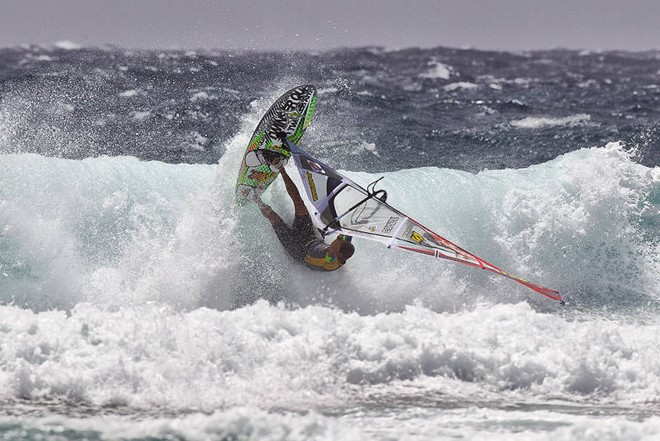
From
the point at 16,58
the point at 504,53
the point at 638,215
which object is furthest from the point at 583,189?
the point at 504,53

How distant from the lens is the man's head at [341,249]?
1023cm

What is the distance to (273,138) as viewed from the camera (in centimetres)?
1166

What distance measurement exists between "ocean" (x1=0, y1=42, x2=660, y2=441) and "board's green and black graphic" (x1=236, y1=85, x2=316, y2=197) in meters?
0.24

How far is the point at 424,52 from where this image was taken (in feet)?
162

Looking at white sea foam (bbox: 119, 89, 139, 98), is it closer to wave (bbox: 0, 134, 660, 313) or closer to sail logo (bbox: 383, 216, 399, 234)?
wave (bbox: 0, 134, 660, 313)

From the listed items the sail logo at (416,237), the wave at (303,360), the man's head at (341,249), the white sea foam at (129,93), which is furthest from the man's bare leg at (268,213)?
the white sea foam at (129,93)

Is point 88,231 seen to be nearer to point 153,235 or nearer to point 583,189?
point 153,235

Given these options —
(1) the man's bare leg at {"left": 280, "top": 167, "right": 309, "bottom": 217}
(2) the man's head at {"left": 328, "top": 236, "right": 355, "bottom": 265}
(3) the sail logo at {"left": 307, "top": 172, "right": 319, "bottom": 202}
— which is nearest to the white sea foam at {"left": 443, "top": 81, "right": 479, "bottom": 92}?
(1) the man's bare leg at {"left": 280, "top": 167, "right": 309, "bottom": 217}

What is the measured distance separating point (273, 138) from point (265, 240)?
4.77 ft

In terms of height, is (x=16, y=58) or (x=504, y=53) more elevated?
(x=504, y=53)

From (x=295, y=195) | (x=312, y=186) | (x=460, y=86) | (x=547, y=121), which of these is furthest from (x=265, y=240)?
(x=460, y=86)

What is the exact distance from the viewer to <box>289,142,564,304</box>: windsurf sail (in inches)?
397

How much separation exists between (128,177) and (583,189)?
6.47 m

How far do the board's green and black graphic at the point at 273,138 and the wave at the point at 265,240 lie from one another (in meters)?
0.21
